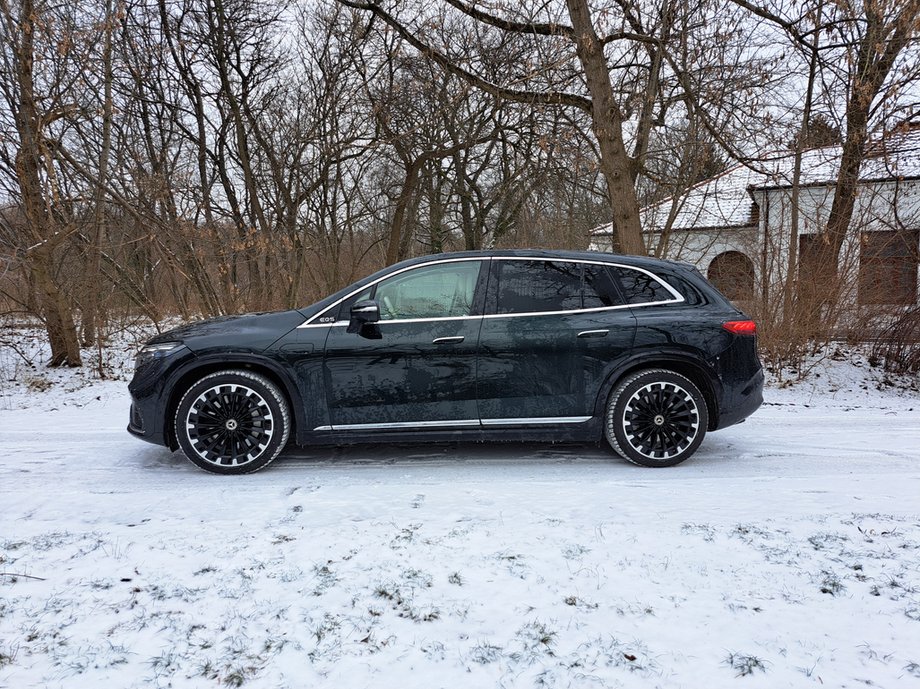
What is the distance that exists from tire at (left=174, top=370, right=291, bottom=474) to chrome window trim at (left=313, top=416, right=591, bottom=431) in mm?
374

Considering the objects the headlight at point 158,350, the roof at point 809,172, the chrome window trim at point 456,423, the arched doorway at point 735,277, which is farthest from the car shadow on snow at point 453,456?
the roof at point 809,172

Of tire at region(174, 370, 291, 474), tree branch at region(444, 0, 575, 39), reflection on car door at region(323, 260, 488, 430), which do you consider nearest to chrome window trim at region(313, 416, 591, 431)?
reflection on car door at region(323, 260, 488, 430)

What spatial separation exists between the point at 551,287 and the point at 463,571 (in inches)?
102

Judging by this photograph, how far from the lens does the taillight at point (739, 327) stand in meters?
4.82

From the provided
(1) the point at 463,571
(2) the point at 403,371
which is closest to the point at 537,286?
(2) the point at 403,371

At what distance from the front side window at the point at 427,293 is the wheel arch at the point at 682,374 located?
1.29 m

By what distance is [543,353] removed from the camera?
4.71m

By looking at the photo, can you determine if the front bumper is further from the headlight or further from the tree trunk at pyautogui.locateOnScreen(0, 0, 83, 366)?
the tree trunk at pyautogui.locateOnScreen(0, 0, 83, 366)

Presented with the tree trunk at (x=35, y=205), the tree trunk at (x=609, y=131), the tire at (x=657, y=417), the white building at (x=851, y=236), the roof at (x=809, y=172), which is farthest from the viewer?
the tree trunk at (x=609, y=131)

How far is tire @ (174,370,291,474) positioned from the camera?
15.1ft

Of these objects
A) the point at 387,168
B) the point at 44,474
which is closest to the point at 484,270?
the point at 44,474

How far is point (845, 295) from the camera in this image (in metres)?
8.70

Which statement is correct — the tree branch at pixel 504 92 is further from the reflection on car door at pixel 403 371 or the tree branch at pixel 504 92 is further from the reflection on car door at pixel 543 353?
the reflection on car door at pixel 403 371

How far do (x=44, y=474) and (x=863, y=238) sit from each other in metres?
10.5
